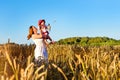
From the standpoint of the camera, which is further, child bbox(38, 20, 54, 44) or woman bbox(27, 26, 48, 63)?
woman bbox(27, 26, 48, 63)

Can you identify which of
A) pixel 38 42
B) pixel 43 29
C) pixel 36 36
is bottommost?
pixel 38 42

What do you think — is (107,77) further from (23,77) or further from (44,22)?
(44,22)

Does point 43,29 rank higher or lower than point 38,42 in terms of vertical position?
higher

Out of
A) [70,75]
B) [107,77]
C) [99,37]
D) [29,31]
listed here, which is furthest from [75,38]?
[107,77]

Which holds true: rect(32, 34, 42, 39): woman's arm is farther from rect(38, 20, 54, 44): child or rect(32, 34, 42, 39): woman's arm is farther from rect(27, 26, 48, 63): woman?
rect(38, 20, 54, 44): child

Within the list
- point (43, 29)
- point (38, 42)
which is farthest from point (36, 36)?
point (38, 42)

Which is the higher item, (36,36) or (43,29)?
(43,29)

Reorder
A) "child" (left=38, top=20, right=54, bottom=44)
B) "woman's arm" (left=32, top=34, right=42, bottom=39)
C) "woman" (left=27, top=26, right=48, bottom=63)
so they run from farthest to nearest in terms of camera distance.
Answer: "woman" (left=27, top=26, right=48, bottom=63)
"child" (left=38, top=20, right=54, bottom=44)
"woman's arm" (left=32, top=34, right=42, bottom=39)

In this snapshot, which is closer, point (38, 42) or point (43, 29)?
point (43, 29)

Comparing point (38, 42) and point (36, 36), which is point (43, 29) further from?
point (38, 42)

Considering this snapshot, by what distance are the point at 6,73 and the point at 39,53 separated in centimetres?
714

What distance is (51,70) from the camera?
7992 mm

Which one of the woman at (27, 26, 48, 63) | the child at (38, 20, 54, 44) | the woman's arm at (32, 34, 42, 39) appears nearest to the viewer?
the woman's arm at (32, 34, 42, 39)

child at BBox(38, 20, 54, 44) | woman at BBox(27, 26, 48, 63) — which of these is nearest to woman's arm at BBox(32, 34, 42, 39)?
woman at BBox(27, 26, 48, 63)
